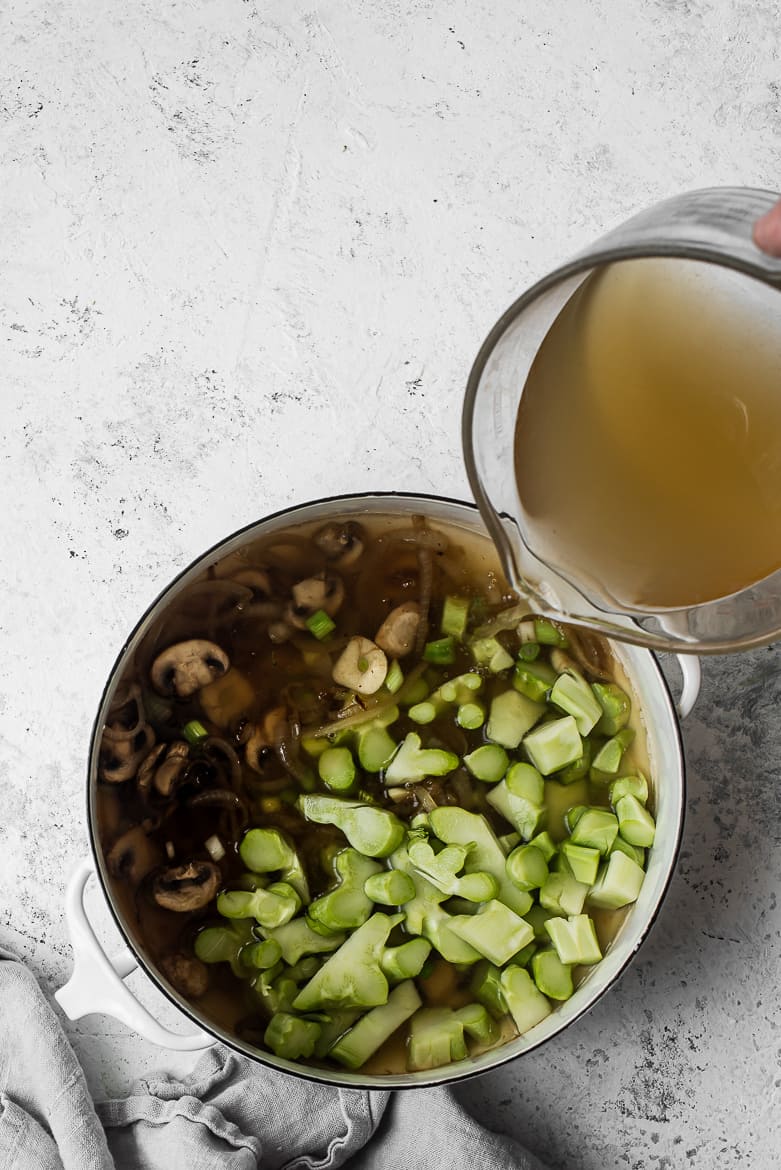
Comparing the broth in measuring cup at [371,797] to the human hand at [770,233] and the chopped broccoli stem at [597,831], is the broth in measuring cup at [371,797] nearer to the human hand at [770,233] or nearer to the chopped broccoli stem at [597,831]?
the chopped broccoli stem at [597,831]

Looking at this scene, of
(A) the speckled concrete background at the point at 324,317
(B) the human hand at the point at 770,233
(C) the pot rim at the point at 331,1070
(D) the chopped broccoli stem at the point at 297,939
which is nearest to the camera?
(B) the human hand at the point at 770,233

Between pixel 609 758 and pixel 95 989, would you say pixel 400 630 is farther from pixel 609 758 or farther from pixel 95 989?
pixel 95 989

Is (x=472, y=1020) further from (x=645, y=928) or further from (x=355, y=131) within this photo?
(x=355, y=131)

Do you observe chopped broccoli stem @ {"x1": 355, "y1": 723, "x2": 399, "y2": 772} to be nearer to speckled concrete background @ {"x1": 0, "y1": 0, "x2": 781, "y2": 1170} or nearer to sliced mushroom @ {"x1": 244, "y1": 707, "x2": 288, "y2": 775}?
sliced mushroom @ {"x1": 244, "y1": 707, "x2": 288, "y2": 775}

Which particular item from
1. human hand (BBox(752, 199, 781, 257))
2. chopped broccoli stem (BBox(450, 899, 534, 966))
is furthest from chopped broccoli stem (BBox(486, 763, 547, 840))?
human hand (BBox(752, 199, 781, 257))

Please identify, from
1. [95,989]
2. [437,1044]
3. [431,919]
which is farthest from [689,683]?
[95,989]

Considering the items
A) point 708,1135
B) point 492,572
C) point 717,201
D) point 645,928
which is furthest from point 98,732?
point 708,1135

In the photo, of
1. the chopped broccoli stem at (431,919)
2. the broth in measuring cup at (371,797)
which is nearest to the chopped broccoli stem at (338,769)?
the broth in measuring cup at (371,797)
